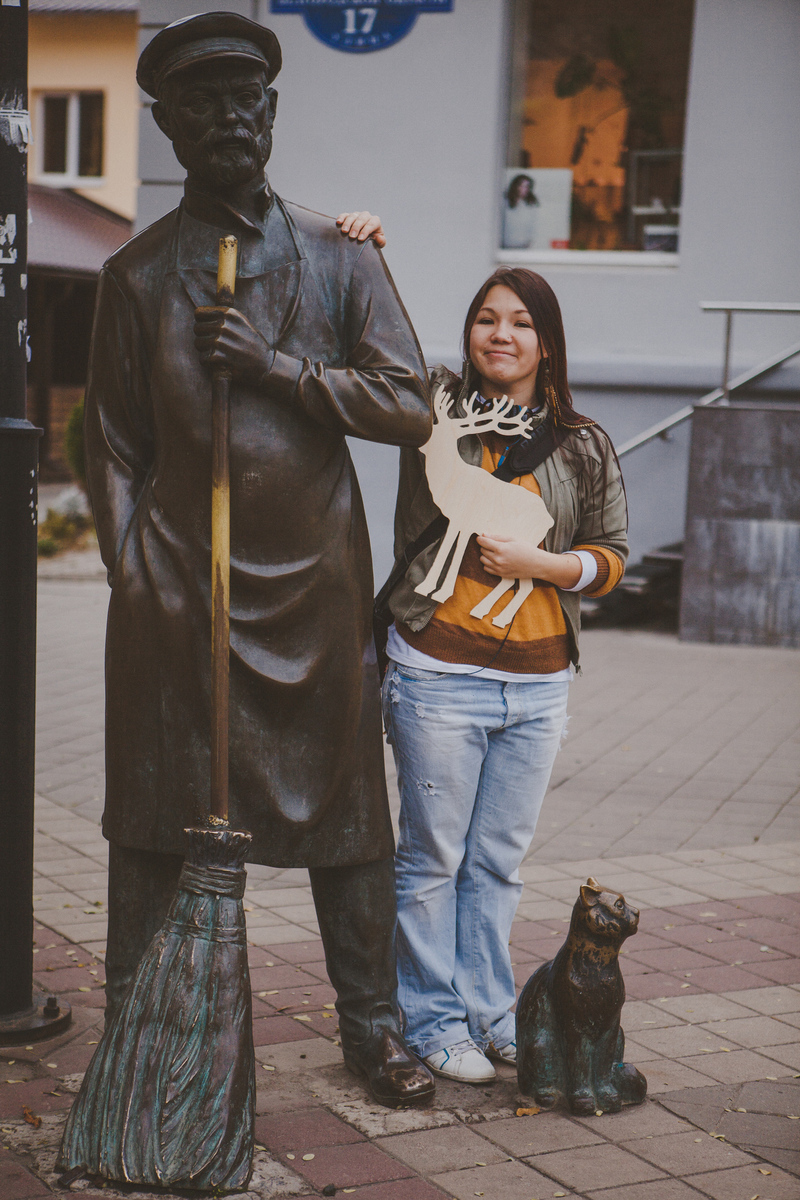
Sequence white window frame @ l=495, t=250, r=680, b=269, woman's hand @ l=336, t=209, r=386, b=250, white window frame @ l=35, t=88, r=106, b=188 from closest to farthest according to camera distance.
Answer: woman's hand @ l=336, t=209, r=386, b=250 → white window frame @ l=495, t=250, r=680, b=269 → white window frame @ l=35, t=88, r=106, b=188

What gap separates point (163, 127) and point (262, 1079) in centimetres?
218

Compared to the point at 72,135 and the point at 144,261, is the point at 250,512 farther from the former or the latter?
the point at 72,135

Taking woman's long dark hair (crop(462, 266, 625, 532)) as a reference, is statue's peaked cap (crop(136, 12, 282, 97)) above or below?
above

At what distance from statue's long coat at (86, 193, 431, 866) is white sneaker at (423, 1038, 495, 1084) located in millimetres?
648

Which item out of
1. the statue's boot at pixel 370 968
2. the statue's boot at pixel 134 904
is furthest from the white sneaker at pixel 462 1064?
the statue's boot at pixel 134 904

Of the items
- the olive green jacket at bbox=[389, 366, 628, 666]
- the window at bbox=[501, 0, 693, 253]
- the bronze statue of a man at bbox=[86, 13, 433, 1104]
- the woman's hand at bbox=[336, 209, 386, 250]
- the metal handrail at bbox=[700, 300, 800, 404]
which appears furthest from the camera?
the window at bbox=[501, 0, 693, 253]

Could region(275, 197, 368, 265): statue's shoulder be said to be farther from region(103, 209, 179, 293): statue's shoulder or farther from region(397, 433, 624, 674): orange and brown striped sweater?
region(397, 433, 624, 674): orange and brown striped sweater

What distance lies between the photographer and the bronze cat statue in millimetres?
3127

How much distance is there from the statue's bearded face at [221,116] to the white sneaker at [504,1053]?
211 cm

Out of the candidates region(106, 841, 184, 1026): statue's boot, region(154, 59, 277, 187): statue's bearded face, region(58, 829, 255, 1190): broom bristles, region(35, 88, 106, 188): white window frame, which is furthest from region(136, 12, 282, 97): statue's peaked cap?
region(35, 88, 106, 188): white window frame

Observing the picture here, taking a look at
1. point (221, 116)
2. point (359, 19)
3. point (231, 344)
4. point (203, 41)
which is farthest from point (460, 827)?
point (359, 19)

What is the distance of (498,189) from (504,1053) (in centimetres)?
817

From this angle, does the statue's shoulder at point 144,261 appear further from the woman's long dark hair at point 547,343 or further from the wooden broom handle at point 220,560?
the woman's long dark hair at point 547,343

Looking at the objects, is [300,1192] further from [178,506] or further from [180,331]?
[180,331]
